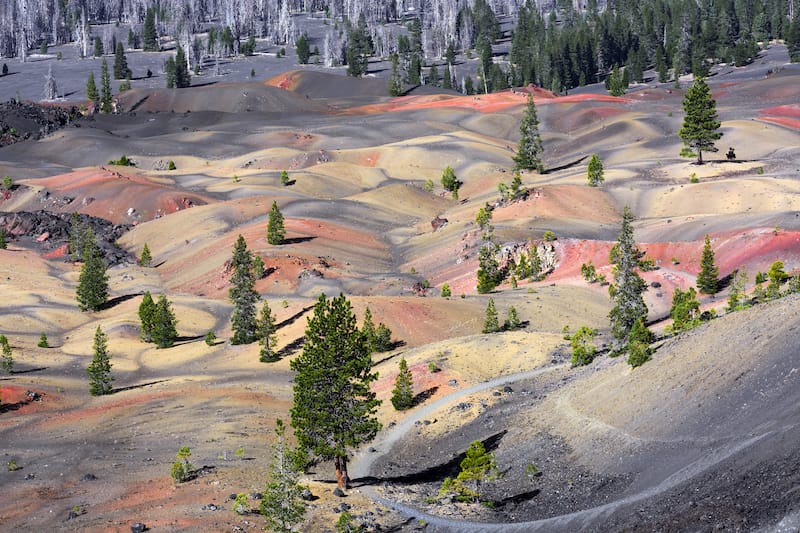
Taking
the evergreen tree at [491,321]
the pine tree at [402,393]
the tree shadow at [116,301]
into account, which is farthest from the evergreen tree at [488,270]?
the tree shadow at [116,301]

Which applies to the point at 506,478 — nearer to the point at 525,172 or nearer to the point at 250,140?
the point at 525,172

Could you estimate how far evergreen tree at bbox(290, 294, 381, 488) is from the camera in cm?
4238

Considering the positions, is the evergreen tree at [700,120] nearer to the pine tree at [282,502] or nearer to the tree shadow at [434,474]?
the tree shadow at [434,474]

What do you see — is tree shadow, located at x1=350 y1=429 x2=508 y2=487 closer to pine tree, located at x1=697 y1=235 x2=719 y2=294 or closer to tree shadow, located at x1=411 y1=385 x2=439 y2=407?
tree shadow, located at x1=411 y1=385 x2=439 y2=407

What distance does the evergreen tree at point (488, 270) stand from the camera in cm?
8600

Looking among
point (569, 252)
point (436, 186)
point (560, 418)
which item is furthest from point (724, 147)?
point (560, 418)

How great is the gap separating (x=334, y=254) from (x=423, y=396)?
1834 inches

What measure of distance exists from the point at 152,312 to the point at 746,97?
127170mm

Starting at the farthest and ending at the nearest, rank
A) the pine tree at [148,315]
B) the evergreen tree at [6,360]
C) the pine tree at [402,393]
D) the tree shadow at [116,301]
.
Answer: the tree shadow at [116,301] < the pine tree at [148,315] < the evergreen tree at [6,360] < the pine tree at [402,393]

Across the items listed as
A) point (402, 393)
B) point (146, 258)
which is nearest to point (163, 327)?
point (402, 393)

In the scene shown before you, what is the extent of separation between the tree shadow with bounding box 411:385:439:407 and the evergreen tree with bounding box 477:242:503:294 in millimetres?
29250

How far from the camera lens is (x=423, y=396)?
56875mm

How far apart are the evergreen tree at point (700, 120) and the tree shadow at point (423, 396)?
63809mm

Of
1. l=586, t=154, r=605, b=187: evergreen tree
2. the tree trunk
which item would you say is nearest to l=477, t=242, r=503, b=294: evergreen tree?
l=586, t=154, r=605, b=187: evergreen tree
